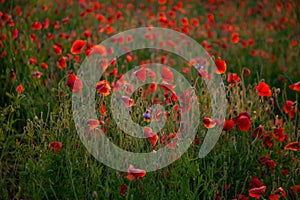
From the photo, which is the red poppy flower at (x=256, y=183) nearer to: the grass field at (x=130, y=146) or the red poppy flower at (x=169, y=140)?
the grass field at (x=130, y=146)

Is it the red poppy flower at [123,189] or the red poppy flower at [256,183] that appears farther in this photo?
the red poppy flower at [256,183]

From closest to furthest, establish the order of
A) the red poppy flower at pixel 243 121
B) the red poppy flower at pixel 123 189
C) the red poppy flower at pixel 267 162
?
the red poppy flower at pixel 123 189, the red poppy flower at pixel 243 121, the red poppy flower at pixel 267 162

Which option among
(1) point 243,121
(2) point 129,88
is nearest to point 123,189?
(2) point 129,88

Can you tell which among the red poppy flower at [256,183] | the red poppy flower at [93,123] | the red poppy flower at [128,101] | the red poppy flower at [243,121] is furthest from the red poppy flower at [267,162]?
the red poppy flower at [93,123]

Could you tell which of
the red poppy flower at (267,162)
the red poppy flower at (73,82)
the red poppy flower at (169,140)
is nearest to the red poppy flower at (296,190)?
the red poppy flower at (267,162)

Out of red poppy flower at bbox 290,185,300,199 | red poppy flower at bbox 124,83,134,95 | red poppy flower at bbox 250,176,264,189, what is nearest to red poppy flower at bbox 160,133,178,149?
red poppy flower at bbox 124,83,134,95

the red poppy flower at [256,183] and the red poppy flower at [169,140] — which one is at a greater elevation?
the red poppy flower at [169,140]

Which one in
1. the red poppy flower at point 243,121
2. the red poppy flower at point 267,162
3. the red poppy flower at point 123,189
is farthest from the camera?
the red poppy flower at point 267,162

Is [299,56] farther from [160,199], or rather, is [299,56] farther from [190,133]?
[160,199]

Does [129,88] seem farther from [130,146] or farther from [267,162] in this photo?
[267,162]

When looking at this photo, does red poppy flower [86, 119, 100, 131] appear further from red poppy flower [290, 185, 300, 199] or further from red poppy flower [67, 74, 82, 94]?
red poppy flower [290, 185, 300, 199]

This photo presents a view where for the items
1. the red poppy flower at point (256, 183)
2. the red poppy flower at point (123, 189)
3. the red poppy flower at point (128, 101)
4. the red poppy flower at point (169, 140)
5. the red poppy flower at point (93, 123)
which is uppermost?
Answer: the red poppy flower at point (128, 101)

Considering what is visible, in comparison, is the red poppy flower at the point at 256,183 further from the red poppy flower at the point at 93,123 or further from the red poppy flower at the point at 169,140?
the red poppy flower at the point at 93,123

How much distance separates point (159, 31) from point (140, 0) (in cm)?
249
